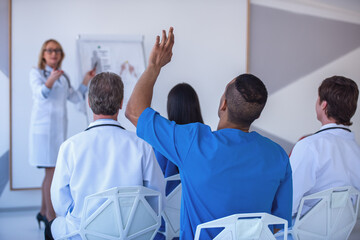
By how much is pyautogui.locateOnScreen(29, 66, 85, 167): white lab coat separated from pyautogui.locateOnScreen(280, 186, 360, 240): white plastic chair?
8.66ft

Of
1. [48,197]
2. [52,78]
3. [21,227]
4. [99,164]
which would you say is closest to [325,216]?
[99,164]

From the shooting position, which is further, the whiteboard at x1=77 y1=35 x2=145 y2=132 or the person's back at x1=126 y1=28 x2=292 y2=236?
the whiteboard at x1=77 y1=35 x2=145 y2=132

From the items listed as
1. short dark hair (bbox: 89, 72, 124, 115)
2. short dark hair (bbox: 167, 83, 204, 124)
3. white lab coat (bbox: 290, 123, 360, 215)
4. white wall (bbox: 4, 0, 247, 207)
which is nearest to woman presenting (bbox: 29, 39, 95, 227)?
white wall (bbox: 4, 0, 247, 207)

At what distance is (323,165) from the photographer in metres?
2.02

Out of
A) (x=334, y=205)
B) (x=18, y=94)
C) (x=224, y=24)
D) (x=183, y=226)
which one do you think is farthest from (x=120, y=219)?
(x=224, y=24)

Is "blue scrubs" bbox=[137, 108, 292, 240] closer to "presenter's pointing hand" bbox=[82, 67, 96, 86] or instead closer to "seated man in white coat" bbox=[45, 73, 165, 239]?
"seated man in white coat" bbox=[45, 73, 165, 239]

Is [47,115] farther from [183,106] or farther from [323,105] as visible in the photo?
[323,105]

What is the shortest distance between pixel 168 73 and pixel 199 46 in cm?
52

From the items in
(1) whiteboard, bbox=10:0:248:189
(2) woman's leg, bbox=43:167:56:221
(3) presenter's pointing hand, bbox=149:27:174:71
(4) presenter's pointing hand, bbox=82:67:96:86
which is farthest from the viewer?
(1) whiteboard, bbox=10:0:248:189

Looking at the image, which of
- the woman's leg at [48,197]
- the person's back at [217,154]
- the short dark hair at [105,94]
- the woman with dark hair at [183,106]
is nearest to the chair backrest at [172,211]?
the woman with dark hair at [183,106]

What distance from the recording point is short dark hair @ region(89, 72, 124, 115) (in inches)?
74.9

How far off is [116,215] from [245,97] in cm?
75

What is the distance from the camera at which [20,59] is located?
14.2ft

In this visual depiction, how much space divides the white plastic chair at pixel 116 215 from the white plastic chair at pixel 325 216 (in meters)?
0.77
